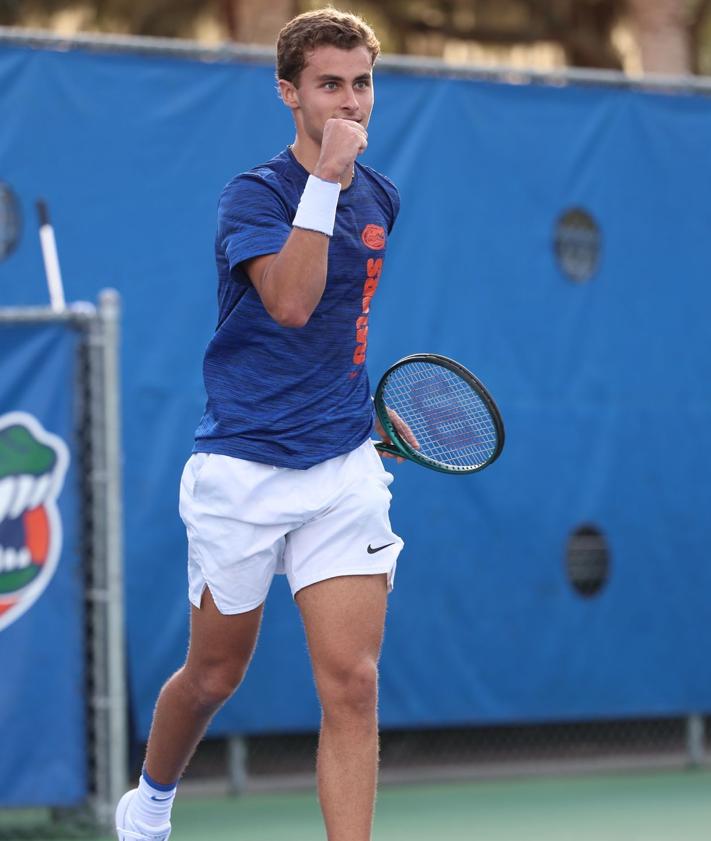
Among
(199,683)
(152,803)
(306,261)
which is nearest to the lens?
(306,261)

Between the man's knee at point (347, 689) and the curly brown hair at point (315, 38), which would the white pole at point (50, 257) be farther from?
the man's knee at point (347, 689)

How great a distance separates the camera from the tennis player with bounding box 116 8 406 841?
3.67m

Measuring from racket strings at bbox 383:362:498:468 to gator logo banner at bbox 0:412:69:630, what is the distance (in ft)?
4.73

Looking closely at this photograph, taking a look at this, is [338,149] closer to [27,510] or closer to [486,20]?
[27,510]

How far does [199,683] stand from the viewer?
13.1ft

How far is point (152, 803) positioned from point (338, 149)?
1.71 m

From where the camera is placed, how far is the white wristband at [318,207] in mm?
3469

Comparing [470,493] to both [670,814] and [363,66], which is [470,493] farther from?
[363,66]

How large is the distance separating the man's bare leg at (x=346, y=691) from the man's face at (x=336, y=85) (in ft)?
3.38

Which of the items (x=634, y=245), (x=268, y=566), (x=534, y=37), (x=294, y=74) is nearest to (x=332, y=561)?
(x=268, y=566)

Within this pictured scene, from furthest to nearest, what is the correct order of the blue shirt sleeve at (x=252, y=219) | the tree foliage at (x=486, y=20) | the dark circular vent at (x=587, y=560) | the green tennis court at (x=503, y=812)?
the tree foliage at (x=486, y=20)
the dark circular vent at (x=587, y=560)
the green tennis court at (x=503, y=812)
the blue shirt sleeve at (x=252, y=219)

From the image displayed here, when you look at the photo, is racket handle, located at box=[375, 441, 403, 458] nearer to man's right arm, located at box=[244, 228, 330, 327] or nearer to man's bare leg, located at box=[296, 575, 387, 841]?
man's bare leg, located at box=[296, 575, 387, 841]

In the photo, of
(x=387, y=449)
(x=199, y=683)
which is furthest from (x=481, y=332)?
(x=199, y=683)

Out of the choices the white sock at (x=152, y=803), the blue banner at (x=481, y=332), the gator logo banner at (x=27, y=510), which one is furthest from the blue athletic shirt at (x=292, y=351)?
the blue banner at (x=481, y=332)
